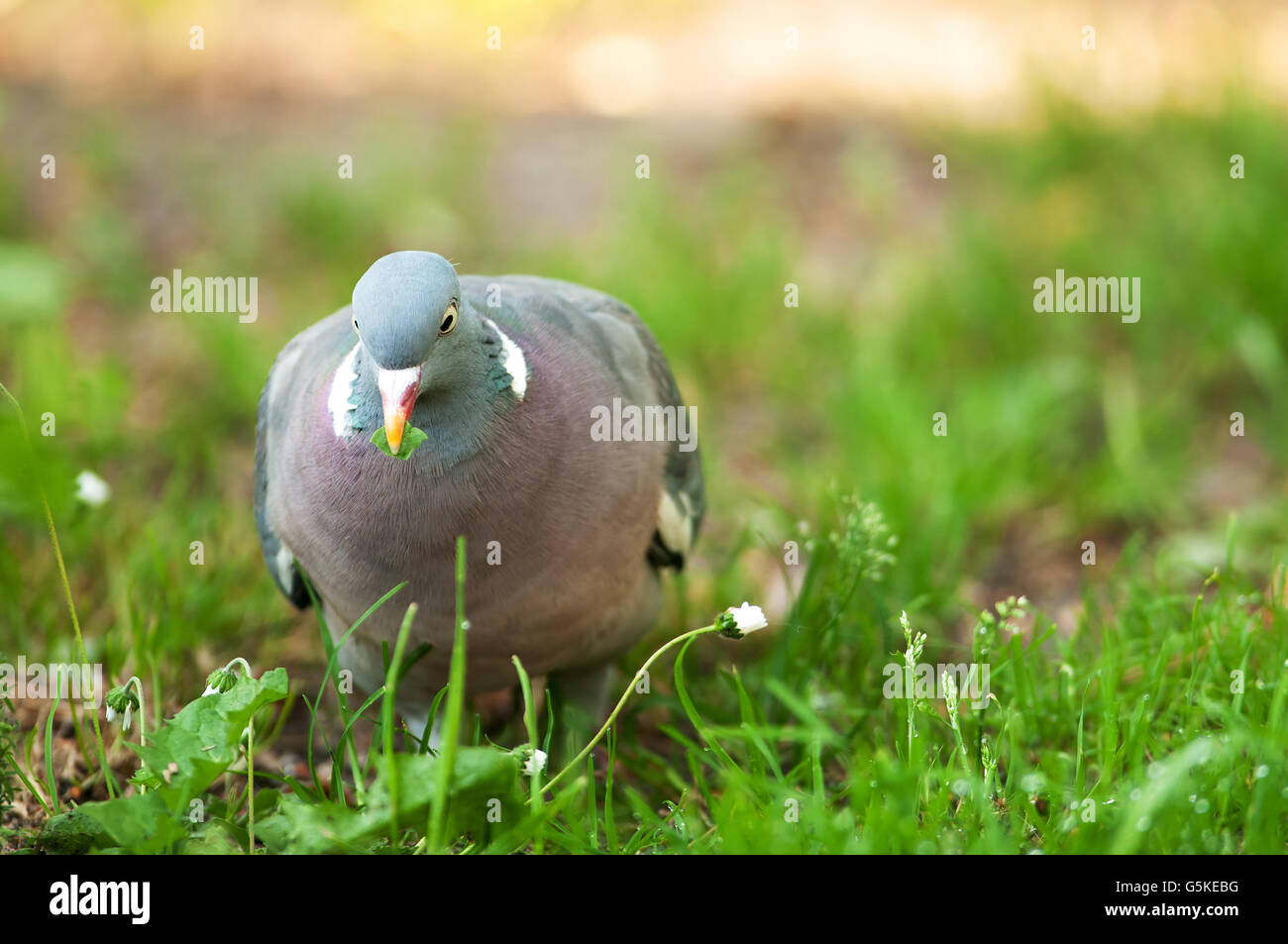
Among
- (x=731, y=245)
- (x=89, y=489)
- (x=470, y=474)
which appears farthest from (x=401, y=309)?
(x=731, y=245)

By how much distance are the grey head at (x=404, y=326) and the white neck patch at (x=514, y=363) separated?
0.56ft

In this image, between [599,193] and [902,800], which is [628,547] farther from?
[599,193]

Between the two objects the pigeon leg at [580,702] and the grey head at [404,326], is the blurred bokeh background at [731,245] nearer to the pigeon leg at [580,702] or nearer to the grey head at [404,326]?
the pigeon leg at [580,702]

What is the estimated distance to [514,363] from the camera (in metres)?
2.68

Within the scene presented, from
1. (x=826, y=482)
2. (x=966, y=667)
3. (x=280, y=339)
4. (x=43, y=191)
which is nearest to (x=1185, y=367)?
(x=826, y=482)

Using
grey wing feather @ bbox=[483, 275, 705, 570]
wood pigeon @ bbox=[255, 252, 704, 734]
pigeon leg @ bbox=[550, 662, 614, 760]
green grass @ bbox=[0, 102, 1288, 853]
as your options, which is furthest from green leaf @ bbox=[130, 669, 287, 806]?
grey wing feather @ bbox=[483, 275, 705, 570]

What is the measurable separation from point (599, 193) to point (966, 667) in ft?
14.1

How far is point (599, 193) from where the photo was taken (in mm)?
6781

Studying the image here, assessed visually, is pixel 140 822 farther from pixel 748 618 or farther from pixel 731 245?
pixel 731 245

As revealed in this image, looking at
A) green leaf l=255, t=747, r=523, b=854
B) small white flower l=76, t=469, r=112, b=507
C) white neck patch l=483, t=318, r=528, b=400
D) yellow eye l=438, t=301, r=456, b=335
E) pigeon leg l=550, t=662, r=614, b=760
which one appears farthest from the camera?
small white flower l=76, t=469, r=112, b=507

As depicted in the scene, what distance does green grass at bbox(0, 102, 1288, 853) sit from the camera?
2.58 metres

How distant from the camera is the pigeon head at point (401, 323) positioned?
2.41m

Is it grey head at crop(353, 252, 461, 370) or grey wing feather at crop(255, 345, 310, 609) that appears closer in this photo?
grey head at crop(353, 252, 461, 370)

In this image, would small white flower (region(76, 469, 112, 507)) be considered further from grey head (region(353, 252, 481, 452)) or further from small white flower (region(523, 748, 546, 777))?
small white flower (region(523, 748, 546, 777))
